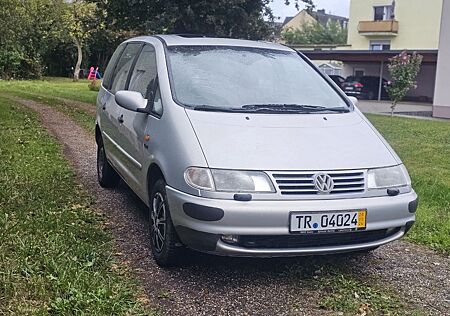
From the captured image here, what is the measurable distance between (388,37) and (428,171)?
123ft

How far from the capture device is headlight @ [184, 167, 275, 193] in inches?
143

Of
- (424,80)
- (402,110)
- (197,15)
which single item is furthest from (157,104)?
(424,80)

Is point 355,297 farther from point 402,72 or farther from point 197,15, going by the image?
point 402,72

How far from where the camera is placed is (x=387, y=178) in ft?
13.0

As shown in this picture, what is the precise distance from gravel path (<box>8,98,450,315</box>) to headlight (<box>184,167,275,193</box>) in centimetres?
71

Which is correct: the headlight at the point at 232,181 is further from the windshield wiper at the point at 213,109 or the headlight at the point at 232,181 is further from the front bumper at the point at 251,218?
the windshield wiper at the point at 213,109

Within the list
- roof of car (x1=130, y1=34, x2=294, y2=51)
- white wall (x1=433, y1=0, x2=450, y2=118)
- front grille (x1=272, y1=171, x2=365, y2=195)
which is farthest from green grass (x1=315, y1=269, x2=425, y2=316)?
white wall (x1=433, y1=0, x2=450, y2=118)

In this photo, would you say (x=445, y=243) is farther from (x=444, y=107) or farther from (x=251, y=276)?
(x=444, y=107)

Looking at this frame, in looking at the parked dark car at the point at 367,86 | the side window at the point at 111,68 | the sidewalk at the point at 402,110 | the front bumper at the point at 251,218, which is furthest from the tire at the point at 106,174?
the parked dark car at the point at 367,86

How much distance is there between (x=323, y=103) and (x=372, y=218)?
127cm

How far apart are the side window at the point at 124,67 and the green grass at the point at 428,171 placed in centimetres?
315

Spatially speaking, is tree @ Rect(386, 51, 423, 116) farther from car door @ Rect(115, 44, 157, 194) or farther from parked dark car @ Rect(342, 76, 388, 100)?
parked dark car @ Rect(342, 76, 388, 100)

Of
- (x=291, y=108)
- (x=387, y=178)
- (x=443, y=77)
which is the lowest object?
(x=443, y=77)

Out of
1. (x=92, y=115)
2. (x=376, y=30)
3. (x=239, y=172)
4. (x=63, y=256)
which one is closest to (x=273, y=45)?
(x=239, y=172)
